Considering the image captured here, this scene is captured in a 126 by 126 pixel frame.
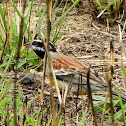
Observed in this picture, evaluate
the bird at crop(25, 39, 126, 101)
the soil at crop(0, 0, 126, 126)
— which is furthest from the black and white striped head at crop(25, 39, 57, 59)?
the soil at crop(0, 0, 126, 126)

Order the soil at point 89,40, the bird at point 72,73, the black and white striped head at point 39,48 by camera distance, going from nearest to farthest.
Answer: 1. the bird at point 72,73
2. the black and white striped head at point 39,48
3. the soil at point 89,40

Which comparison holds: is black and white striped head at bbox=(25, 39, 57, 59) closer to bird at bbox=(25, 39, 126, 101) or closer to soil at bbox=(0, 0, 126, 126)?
bird at bbox=(25, 39, 126, 101)

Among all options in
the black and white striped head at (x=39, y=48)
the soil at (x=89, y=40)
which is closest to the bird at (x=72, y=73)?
the black and white striped head at (x=39, y=48)

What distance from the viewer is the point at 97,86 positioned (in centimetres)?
405

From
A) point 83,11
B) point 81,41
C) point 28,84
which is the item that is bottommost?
point 28,84

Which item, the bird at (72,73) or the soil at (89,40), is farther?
the soil at (89,40)

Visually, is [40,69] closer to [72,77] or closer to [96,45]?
[72,77]

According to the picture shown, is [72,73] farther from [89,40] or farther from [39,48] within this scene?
[89,40]

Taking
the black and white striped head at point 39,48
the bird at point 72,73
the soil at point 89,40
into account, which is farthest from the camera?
the soil at point 89,40

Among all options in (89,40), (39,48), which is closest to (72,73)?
(39,48)

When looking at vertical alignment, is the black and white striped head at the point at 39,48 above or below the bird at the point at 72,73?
above

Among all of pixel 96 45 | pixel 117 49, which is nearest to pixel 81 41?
pixel 96 45

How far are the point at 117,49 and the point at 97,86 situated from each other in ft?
5.70

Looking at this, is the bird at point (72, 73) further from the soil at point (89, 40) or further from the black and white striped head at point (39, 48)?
the soil at point (89, 40)
